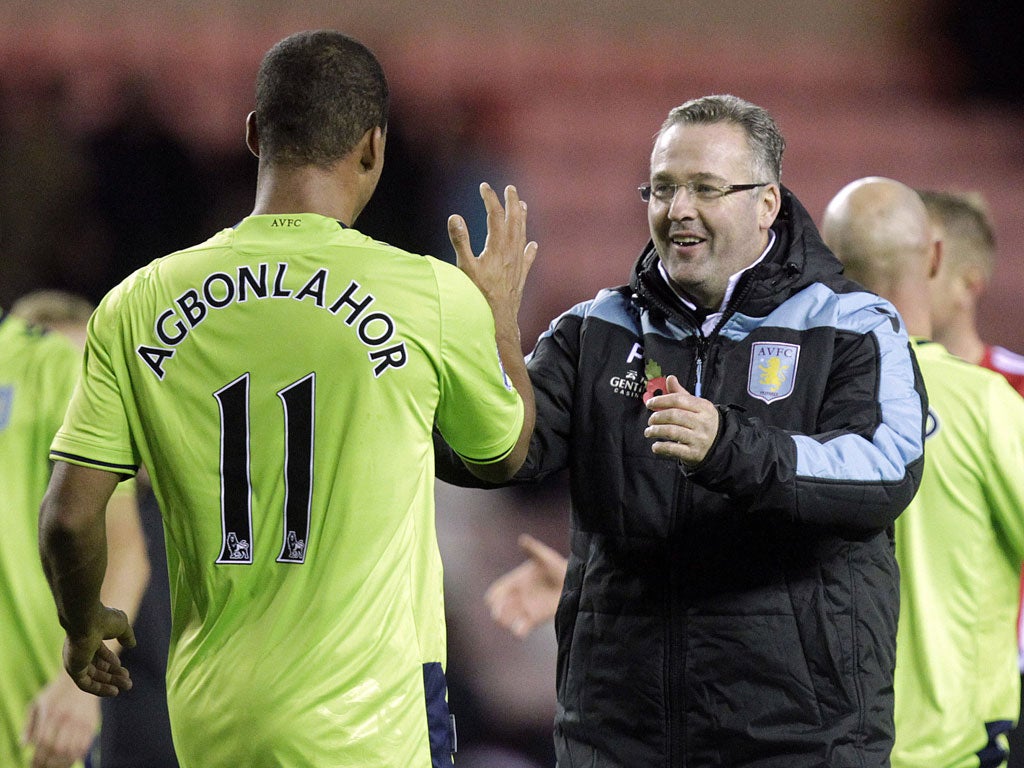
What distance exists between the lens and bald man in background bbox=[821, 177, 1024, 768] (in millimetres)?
2871

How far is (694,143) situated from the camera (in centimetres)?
225

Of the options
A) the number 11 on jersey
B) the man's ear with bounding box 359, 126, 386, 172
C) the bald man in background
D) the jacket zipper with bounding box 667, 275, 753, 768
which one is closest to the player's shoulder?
the bald man in background

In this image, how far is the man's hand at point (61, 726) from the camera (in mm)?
3357

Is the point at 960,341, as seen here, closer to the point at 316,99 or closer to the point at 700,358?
the point at 700,358

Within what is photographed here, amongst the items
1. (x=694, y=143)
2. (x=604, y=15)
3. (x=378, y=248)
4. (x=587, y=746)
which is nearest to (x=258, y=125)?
(x=378, y=248)

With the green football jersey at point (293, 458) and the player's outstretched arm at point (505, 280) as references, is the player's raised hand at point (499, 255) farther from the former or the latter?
the green football jersey at point (293, 458)

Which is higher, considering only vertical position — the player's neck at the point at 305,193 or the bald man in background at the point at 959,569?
the player's neck at the point at 305,193

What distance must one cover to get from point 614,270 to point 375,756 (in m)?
3.09

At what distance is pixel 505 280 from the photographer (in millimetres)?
1946

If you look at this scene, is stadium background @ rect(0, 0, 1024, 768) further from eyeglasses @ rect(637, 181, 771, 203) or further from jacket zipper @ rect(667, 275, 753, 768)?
jacket zipper @ rect(667, 275, 753, 768)

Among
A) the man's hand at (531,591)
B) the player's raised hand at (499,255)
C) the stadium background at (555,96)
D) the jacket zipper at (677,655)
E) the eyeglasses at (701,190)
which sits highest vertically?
the stadium background at (555,96)

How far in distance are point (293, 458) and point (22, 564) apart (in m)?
2.08

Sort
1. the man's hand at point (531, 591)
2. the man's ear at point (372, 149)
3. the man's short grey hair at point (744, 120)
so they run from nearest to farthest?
1. the man's ear at point (372, 149)
2. the man's short grey hair at point (744, 120)
3. the man's hand at point (531, 591)

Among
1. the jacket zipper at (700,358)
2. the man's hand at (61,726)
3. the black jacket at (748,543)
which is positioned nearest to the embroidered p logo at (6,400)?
the man's hand at (61,726)
